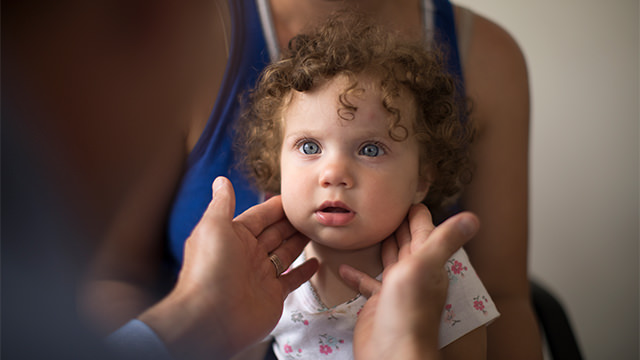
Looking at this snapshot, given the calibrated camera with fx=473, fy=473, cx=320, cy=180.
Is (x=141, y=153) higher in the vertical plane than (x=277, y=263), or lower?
higher

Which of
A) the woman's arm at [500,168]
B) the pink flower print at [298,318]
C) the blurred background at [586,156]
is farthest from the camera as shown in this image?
the blurred background at [586,156]

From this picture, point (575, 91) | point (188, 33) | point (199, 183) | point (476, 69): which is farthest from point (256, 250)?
point (575, 91)

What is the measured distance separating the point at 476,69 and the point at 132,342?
1.99 feet

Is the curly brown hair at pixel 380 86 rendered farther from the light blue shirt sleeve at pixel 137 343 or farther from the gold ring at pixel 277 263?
the light blue shirt sleeve at pixel 137 343

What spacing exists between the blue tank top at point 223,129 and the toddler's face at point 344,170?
0.13 m

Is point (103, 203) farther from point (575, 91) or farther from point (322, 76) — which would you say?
point (575, 91)

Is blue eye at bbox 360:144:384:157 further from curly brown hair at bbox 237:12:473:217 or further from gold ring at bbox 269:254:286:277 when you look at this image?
gold ring at bbox 269:254:286:277

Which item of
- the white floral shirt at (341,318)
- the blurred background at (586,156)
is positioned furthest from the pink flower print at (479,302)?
the blurred background at (586,156)

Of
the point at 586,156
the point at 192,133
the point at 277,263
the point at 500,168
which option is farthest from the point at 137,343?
the point at 586,156

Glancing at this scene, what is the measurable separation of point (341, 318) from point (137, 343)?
264 millimetres

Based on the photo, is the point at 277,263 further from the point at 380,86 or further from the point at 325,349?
the point at 380,86

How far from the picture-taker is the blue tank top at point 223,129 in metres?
0.63

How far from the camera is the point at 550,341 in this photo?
0.78 meters

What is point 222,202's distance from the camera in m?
0.50
